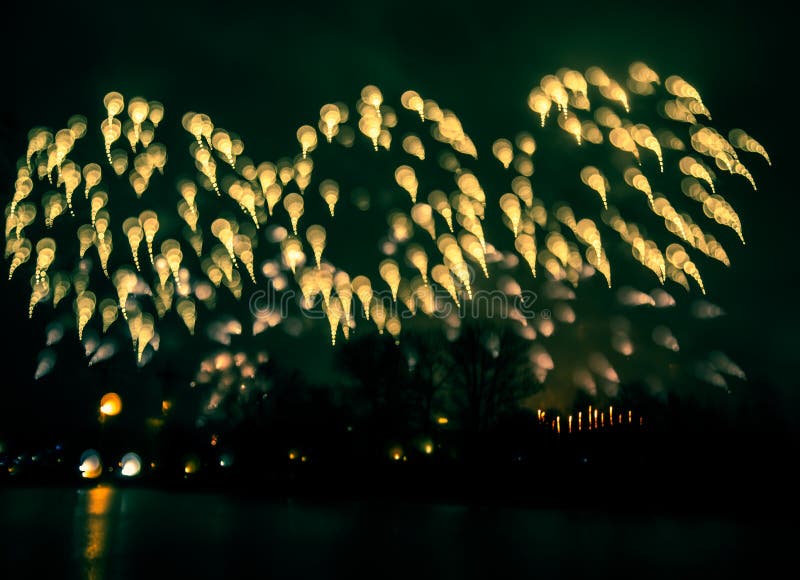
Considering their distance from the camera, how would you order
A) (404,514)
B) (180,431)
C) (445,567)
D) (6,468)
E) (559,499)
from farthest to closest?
(6,468) → (180,431) → (559,499) → (404,514) → (445,567)

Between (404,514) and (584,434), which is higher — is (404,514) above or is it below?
below

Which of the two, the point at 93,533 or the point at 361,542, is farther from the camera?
the point at 93,533

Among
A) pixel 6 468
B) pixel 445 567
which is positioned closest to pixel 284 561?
pixel 445 567

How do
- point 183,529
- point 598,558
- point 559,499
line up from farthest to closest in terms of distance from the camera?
point 559,499 → point 183,529 → point 598,558

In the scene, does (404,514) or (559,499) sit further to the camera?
(559,499)

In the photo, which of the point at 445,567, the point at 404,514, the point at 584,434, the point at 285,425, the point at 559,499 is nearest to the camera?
the point at 445,567

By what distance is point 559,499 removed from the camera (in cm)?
2156

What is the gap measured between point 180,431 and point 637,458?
25564 mm

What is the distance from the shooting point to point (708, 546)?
11117 mm

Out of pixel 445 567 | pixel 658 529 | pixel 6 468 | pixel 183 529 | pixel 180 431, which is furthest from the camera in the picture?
pixel 6 468

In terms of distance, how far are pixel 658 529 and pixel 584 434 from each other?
13332 mm

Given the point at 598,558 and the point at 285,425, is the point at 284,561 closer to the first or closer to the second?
the point at 598,558

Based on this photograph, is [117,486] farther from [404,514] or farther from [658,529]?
[658,529]

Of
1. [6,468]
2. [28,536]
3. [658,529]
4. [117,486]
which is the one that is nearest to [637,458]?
[658,529]
